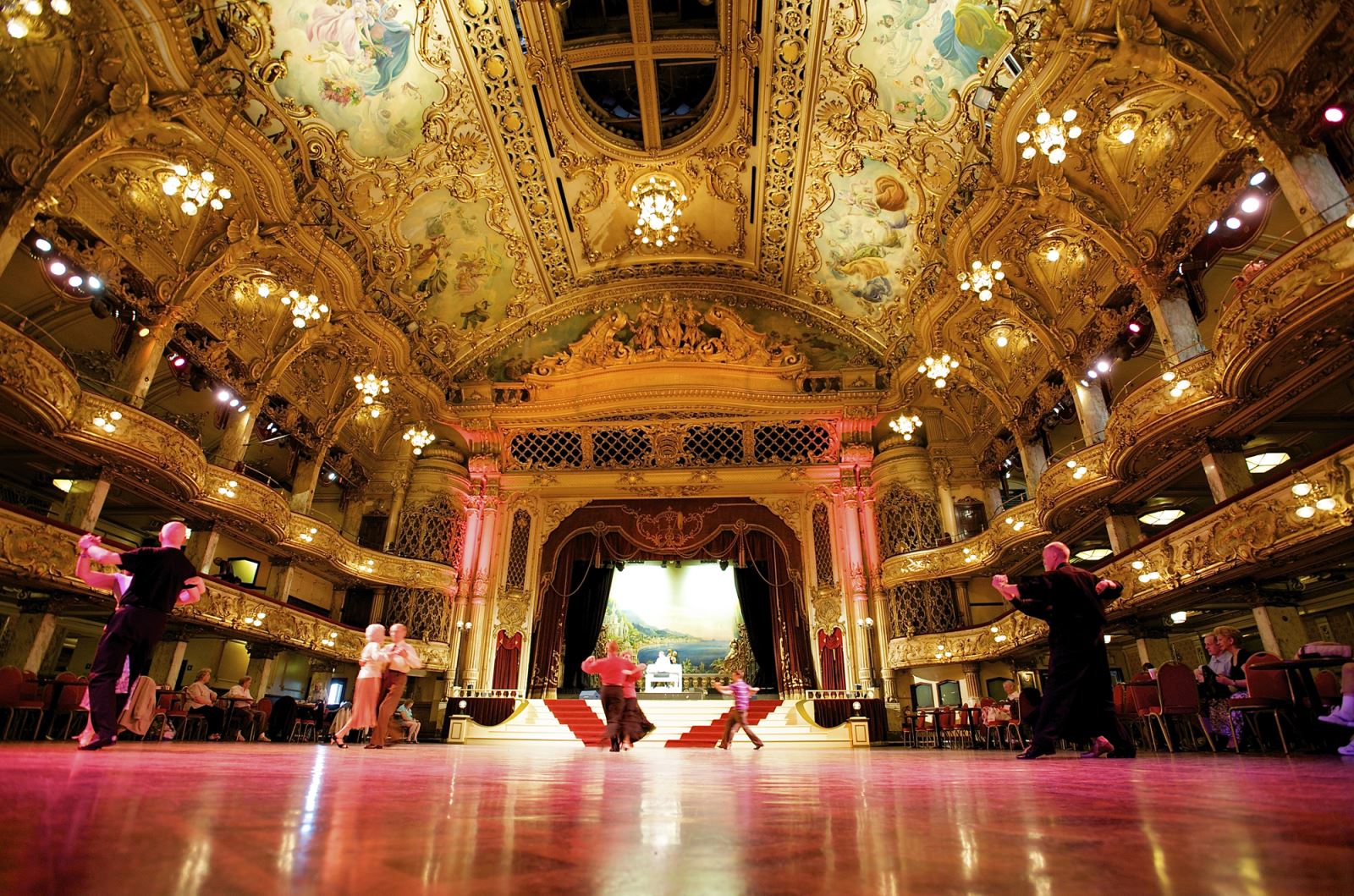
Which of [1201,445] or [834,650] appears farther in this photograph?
[834,650]

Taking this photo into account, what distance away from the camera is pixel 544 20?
41.3 feet

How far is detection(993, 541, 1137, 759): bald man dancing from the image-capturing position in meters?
4.86

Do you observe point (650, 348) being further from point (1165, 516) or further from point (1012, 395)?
point (1165, 516)

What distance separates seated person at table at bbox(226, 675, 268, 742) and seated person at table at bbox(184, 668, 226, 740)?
0.75 feet

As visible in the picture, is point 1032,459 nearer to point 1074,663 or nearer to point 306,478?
point 1074,663

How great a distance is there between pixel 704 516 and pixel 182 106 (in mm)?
12803

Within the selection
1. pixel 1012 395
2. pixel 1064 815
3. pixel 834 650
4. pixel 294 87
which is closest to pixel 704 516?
pixel 834 650

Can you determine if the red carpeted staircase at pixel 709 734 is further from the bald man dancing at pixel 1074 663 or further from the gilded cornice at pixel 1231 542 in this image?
the bald man dancing at pixel 1074 663

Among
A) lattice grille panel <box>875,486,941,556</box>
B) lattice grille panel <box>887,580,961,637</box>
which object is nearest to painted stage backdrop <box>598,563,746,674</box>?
lattice grille panel <box>887,580,961,637</box>

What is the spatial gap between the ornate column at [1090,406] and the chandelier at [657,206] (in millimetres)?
8454

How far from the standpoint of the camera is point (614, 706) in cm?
779

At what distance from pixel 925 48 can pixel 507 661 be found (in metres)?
15.4

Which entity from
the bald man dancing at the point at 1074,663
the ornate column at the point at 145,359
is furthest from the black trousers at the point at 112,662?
the ornate column at the point at 145,359

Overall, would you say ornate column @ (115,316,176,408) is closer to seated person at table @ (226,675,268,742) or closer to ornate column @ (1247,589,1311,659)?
seated person at table @ (226,675,268,742)
